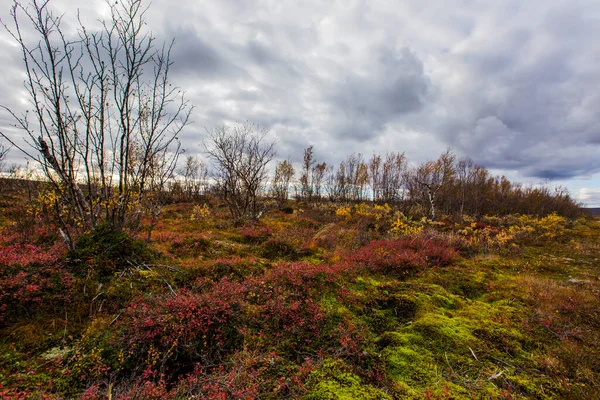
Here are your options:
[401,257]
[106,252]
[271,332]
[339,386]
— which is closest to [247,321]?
[271,332]

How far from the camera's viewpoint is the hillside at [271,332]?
248cm

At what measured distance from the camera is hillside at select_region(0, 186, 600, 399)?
8.13ft

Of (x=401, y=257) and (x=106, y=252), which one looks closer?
(x=106, y=252)

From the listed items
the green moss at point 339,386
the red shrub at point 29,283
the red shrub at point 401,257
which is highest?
the red shrub at point 29,283

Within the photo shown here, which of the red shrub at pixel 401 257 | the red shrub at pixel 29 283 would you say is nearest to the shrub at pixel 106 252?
the red shrub at pixel 29 283

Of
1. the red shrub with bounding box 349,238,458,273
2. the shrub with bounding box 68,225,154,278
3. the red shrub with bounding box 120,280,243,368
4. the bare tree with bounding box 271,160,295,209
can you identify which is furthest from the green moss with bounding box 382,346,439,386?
the bare tree with bounding box 271,160,295,209

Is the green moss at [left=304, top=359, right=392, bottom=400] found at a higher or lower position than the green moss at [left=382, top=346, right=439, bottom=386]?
higher

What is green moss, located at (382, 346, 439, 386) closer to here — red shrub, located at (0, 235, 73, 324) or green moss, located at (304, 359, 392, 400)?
green moss, located at (304, 359, 392, 400)

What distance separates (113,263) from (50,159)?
8.26 ft

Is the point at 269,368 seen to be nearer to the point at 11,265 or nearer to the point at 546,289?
the point at 11,265

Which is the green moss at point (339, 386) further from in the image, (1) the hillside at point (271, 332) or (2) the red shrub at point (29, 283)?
(2) the red shrub at point (29, 283)

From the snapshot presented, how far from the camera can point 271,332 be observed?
11.5ft

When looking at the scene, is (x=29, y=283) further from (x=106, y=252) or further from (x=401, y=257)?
(x=401, y=257)

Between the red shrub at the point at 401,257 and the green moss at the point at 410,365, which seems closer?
the green moss at the point at 410,365
